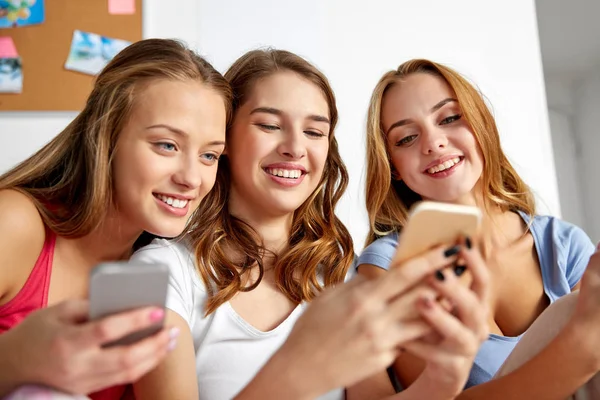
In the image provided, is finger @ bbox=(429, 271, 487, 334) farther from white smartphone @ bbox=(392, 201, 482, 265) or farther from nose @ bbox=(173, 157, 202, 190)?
nose @ bbox=(173, 157, 202, 190)

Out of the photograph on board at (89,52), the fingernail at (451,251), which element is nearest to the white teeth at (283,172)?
the fingernail at (451,251)

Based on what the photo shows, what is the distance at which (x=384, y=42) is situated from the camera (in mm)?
2008

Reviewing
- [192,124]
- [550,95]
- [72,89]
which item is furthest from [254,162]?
[550,95]

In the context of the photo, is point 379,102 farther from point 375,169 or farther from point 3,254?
point 3,254

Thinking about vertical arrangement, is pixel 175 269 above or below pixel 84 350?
below

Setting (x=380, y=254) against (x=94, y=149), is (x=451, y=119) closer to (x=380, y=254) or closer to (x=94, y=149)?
(x=380, y=254)

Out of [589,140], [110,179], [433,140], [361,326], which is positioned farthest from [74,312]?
[589,140]

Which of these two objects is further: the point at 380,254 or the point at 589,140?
the point at 589,140

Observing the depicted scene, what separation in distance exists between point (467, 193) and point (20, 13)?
1.54 meters

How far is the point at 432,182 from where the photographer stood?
1.25 m

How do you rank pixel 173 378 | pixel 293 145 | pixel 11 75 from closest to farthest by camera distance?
pixel 173 378 → pixel 293 145 → pixel 11 75

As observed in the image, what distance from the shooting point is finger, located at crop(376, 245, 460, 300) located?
0.56 m

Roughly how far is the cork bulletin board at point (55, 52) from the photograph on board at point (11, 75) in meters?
0.01

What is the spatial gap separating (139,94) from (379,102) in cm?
58
